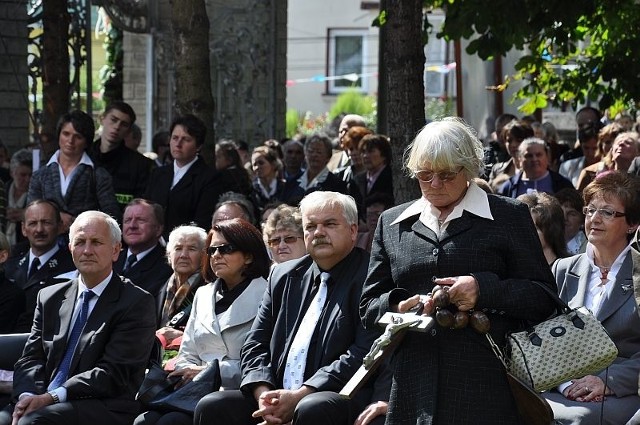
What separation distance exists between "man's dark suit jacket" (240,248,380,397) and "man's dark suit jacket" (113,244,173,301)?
220 centimetres

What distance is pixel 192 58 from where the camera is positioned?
1167 cm

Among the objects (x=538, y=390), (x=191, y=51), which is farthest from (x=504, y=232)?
(x=191, y=51)

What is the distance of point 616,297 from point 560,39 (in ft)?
20.4

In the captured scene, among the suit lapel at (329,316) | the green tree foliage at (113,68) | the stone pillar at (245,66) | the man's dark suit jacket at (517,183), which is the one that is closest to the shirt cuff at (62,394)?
Answer: the suit lapel at (329,316)

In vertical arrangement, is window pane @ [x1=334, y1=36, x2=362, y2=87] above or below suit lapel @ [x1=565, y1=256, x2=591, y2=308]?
above

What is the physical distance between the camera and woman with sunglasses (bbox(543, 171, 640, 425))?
678 cm

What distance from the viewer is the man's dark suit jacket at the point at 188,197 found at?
35.3 feet

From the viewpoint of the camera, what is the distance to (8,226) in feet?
44.1

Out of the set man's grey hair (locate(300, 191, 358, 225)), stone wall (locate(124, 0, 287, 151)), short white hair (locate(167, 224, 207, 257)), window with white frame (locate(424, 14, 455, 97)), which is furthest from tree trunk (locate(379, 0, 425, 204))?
window with white frame (locate(424, 14, 455, 97))

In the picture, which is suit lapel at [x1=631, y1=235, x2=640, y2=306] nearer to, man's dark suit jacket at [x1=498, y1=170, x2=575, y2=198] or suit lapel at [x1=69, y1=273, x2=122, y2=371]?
suit lapel at [x1=69, y1=273, x2=122, y2=371]

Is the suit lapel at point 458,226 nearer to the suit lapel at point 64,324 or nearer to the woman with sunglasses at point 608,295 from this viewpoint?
the woman with sunglasses at point 608,295

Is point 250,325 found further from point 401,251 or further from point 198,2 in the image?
point 198,2

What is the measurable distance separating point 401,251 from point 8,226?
845 centimetres

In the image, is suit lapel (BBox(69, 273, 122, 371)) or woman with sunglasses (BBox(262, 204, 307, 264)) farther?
woman with sunglasses (BBox(262, 204, 307, 264))
